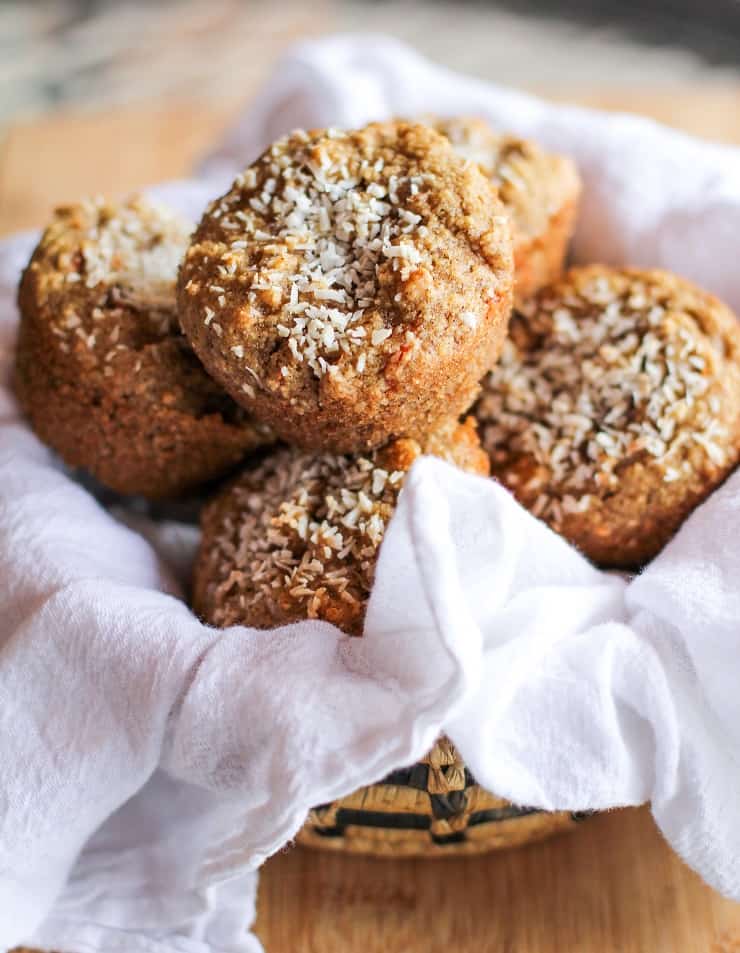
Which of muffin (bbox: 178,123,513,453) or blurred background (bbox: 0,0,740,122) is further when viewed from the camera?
blurred background (bbox: 0,0,740,122)

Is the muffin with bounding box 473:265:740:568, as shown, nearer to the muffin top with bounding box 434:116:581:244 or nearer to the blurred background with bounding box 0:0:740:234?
the muffin top with bounding box 434:116:581:244

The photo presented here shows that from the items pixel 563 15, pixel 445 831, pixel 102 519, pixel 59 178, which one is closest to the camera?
pixel 445 831

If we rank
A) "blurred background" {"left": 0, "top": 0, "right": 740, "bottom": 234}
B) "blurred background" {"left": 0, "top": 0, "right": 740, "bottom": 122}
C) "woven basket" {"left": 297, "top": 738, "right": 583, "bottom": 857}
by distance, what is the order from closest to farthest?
"woven basket" {"left": 297, "top": 738, "right": 583, "bottom": 857}, "blurred background" {"left": 0, "top": 0, "right": 740, "bottom": 234}, "blurred background" {"left": 0, "top": 0, "right": 740, "bottom": 122}

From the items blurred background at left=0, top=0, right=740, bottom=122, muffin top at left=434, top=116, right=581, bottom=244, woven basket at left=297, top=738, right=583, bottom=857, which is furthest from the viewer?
blurred background at left=0, top=0, right=740, bottom=122

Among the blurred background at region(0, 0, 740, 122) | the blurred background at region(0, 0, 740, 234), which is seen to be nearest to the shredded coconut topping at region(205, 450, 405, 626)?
the blurred background at region(0, 0, 740, 234)

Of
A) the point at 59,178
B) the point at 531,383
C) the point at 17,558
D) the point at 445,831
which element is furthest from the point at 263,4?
→ the point at 445,831

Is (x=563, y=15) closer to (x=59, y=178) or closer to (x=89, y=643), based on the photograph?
(x=59, y=178)

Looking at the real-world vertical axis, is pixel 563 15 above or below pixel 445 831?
above
